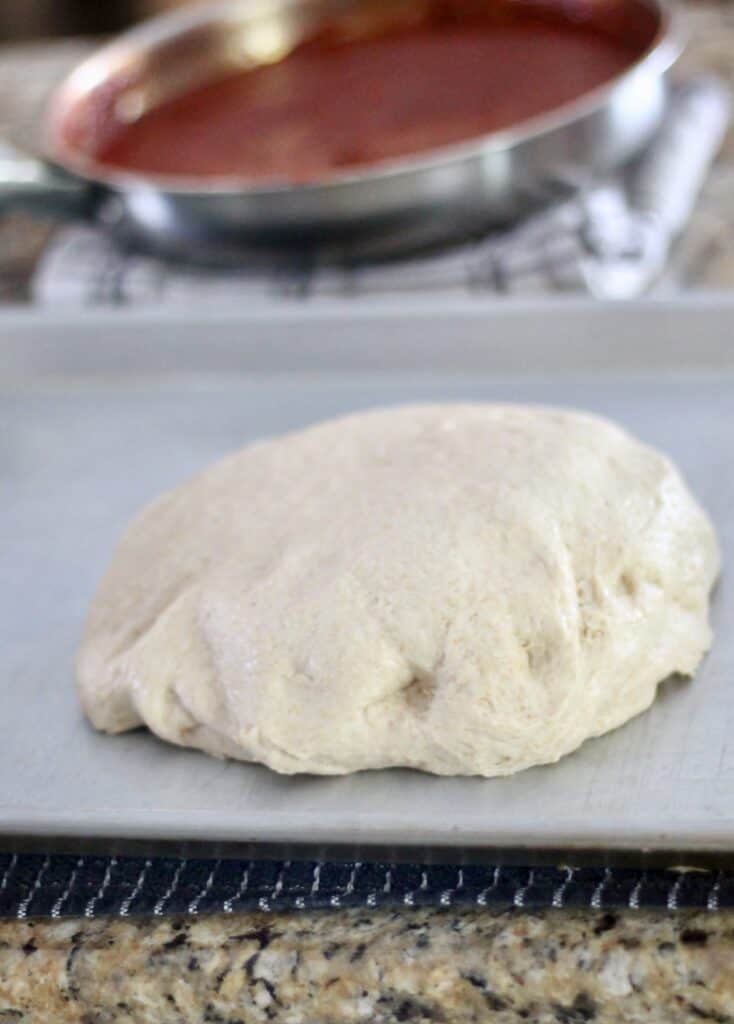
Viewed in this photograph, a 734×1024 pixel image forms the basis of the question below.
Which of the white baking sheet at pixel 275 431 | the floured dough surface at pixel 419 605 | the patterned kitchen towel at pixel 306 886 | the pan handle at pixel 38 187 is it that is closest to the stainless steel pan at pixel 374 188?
the pan handle at pixel 38 187

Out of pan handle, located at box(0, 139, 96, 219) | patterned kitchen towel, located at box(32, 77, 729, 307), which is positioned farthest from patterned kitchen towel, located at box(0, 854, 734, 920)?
pan handle, located at box(0, 139, 96, 219)

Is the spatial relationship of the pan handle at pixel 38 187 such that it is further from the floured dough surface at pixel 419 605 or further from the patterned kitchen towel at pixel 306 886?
the patterned kitchen towel at pixel 306 886

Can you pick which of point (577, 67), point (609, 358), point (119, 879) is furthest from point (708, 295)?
point (119, 879)

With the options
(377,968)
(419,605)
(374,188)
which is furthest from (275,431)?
(377,968)

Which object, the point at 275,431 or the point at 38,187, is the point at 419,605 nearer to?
the point at 275,431

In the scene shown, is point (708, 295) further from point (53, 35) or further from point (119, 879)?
point (53, 35)

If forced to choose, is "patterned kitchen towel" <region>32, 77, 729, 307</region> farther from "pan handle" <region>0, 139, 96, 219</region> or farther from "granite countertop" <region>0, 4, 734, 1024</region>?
"granite countertop" <region>0, 4, 734, 1024</region>

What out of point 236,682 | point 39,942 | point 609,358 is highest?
point 609,358
